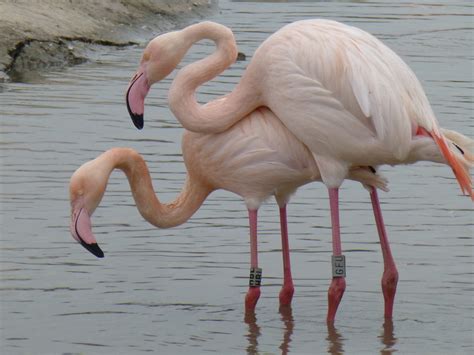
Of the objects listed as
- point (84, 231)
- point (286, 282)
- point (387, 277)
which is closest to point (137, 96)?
point (84, 231)

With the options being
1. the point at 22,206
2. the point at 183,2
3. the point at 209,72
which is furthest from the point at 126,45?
the point at 209,72

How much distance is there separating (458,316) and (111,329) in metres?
1.77

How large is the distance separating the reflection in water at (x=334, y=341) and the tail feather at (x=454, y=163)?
95cm

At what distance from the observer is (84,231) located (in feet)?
22.5

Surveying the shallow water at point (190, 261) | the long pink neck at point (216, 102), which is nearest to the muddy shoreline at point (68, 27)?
the shallow water at point (190, 261)

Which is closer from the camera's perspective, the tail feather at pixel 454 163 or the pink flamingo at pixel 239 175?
the tail feather at pixel 454 163

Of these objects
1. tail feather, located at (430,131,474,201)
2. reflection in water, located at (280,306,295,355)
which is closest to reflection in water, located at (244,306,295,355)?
reflection in water, located at (280,306,295,355)

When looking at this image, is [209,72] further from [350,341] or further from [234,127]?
[350,341]

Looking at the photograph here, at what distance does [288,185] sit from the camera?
23.7 ft

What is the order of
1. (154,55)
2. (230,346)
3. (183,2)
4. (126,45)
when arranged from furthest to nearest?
(183,2), (126,45), (154,55), (230,346)

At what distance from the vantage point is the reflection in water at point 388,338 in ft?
21.9

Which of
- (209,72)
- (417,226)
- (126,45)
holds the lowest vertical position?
(417,226)

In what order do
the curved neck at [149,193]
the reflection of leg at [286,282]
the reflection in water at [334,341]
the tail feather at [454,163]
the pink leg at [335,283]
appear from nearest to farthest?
the reflection in water at [334,341] → the tail feather at [454,163] → the pink leg at [335,283] → the curved neck at [149,193] → the reflection of leg at [286,282]

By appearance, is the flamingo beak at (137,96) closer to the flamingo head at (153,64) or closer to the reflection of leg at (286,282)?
the flamingo head at (153,64)
